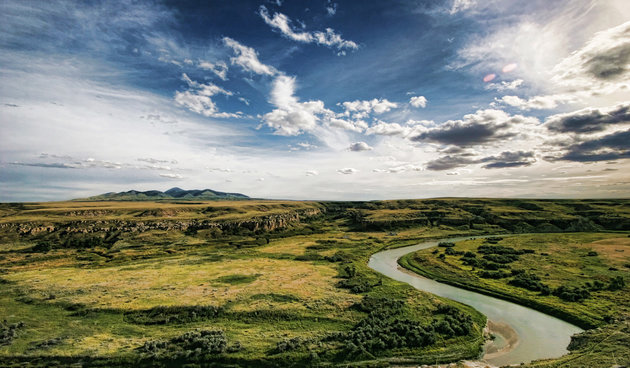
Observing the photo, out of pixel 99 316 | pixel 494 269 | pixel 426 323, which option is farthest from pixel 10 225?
pixel 494 269

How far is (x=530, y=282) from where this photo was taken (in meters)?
57.9

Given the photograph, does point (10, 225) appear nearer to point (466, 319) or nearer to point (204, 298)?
point (204, 298)

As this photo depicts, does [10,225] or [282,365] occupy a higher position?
[10,225]

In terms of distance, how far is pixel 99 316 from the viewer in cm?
4531

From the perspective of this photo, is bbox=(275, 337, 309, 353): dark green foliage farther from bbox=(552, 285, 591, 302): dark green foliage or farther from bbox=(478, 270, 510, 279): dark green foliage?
bbox=(478, 270, 510, 279): dark green foliage

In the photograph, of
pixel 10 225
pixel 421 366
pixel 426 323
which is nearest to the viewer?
pixel 421 366

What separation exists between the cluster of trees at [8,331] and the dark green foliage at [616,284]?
102 metres

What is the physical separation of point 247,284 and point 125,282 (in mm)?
30212

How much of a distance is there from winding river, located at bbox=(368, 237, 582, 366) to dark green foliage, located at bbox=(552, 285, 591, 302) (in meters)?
8.17

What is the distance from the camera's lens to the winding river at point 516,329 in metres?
34.5

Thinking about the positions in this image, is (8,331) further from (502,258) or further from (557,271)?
(502,258)

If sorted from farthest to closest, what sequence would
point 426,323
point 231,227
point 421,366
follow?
point 231,227
point 426,323
point 421,366

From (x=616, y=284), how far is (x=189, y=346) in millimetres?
80273

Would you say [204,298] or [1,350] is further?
[204,298]
